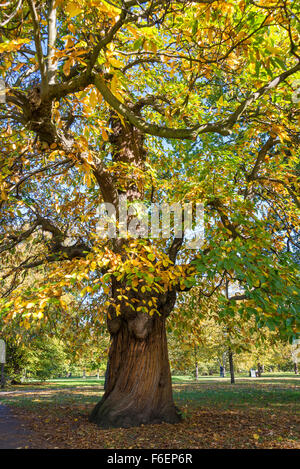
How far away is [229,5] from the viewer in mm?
3842

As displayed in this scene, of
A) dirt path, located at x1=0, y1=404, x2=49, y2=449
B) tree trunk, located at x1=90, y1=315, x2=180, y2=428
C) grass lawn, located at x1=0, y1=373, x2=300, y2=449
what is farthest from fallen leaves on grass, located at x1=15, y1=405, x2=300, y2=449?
tree trunk, located at x1=90, y1=315, x2=180, y2=428

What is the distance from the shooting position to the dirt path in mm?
4805

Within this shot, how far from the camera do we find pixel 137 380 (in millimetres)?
6395

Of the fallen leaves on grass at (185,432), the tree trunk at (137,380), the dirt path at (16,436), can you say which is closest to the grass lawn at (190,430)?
the fallen leaves on grass at (185,432)

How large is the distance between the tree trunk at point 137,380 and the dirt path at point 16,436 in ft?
4.15

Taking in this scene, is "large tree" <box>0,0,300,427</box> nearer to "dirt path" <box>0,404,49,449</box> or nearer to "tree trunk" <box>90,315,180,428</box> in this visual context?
"tree trunk" <box>90,315,180,428</box>

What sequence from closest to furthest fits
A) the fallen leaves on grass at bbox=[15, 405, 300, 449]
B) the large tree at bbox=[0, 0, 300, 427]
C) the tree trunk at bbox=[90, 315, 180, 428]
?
the large tree at bbox=[0, 0, 300, 427] < the fallen leaves on grass at bbox=[15, 405, 300, 449] < the tree trunk at bbox=[90, 315, 180, 428]

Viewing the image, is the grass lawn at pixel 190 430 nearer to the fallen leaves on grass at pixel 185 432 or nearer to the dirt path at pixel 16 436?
the fallen leaves on grass at pixel 185 432

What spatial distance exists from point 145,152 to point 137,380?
5137 millimetres

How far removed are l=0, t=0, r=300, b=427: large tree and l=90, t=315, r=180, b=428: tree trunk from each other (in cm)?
3

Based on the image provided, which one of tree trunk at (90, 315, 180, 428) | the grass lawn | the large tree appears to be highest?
the large tree

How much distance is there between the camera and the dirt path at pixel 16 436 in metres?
4.80
